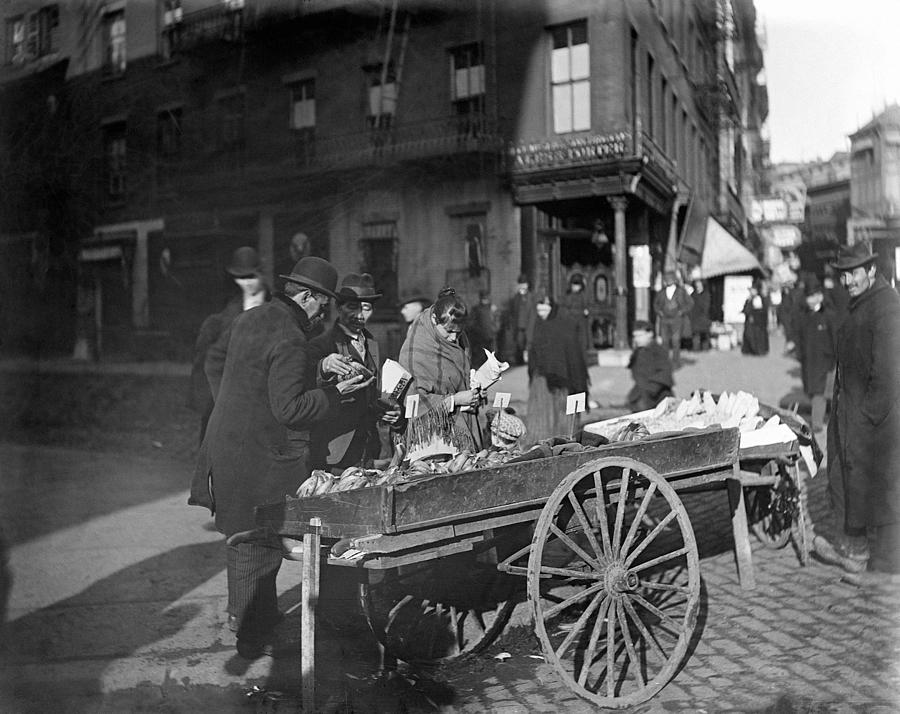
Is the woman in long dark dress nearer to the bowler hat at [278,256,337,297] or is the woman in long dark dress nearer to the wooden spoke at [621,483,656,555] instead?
the wooden spoke at [621,483,656,555]

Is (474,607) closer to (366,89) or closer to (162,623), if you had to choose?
(162,623)

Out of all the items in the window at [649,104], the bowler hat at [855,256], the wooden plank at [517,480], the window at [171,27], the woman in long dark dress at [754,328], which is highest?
the window at [649,104]

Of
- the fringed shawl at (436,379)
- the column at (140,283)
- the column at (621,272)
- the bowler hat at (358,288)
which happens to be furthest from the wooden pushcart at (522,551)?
the column at (621,272)

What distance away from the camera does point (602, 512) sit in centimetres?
326

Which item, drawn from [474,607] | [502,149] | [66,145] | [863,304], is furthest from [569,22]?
[474,607]

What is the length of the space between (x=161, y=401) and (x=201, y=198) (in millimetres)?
1575

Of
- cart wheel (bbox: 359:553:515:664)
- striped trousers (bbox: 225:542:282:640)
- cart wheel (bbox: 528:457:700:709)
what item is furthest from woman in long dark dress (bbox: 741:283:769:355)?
striped trousers (bbox: 225:542:282:640)

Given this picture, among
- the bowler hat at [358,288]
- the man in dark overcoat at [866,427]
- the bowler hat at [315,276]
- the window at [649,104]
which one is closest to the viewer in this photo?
the bowler hat at [315,276]

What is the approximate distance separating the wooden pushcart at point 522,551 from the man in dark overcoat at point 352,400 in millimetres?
729

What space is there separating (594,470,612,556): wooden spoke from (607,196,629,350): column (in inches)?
191

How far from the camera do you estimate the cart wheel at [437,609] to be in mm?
3785

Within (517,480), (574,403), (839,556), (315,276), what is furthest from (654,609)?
(839,556)

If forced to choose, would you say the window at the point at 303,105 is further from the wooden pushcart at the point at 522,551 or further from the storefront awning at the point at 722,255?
the storefront awning at the point at 722,255

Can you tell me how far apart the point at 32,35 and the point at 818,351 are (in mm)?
8776
